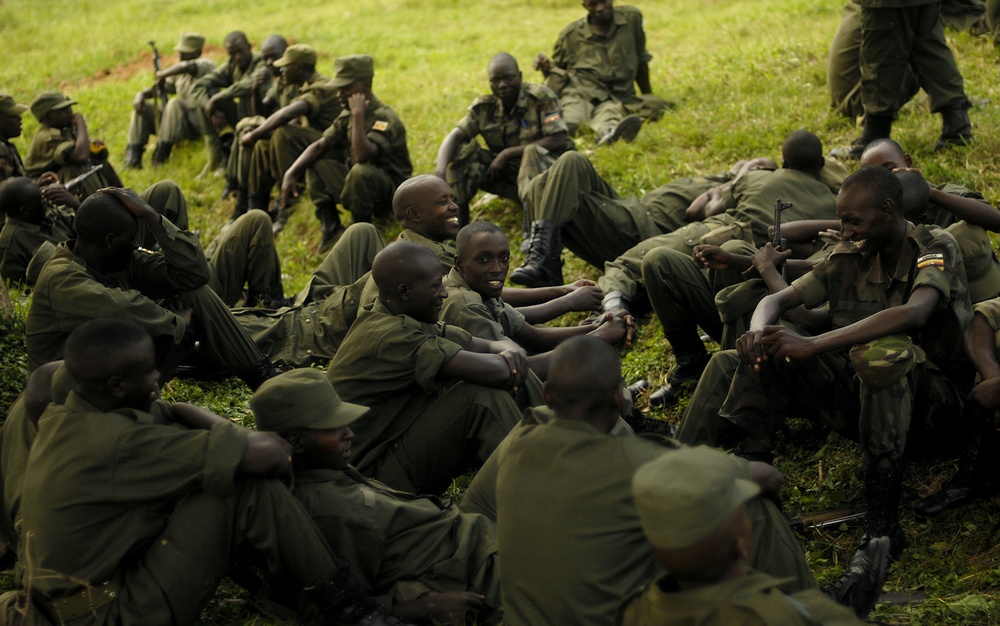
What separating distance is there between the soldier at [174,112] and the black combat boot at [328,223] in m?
3.87

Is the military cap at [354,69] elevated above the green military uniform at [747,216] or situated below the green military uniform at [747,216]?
above

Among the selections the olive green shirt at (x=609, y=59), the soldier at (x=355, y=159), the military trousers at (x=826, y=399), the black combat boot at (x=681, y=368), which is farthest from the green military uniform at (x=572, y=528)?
the olive green shirt at (x=609, y=59)

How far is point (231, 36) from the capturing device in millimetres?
12672

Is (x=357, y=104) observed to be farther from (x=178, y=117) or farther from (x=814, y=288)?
(x=814, y=288)

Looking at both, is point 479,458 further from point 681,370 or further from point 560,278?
point 560,278

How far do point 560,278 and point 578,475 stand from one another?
14.9 feet

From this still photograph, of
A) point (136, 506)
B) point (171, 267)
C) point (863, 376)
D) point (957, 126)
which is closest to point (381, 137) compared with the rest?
point (171, 267)

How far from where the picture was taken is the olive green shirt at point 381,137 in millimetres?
9445

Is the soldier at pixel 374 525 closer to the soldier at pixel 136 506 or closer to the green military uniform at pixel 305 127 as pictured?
the soldier at pixel 136 506

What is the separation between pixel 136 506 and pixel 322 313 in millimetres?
3135

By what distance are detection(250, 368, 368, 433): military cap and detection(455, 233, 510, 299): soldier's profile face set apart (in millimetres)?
1753

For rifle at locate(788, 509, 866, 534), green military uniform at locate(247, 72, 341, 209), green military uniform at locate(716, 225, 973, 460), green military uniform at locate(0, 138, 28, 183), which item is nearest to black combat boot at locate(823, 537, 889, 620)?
green military uniform at locate(716, 225, 973, 460)

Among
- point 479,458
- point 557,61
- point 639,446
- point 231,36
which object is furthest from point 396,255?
point 231,36

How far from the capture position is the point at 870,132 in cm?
808
